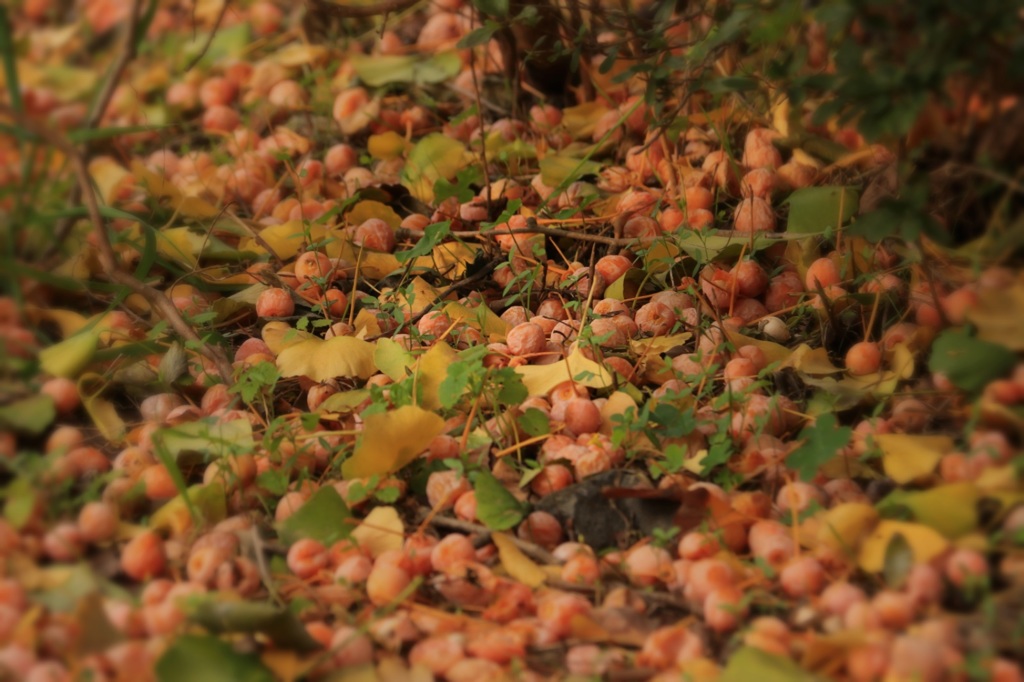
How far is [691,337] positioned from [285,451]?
0.50 metres

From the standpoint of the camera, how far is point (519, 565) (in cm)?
105

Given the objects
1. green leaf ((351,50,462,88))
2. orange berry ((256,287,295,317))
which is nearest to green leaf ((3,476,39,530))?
orange berry ((256,287,295,317))

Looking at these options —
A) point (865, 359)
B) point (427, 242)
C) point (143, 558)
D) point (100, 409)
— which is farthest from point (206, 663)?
point (865, 359)

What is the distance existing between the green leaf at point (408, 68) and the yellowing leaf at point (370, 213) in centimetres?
40

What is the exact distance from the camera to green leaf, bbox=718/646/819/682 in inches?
33.2

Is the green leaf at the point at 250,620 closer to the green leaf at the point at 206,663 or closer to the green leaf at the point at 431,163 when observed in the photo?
the green leaf at the point at 206,663

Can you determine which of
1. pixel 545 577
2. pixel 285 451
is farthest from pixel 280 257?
pixel 545 577

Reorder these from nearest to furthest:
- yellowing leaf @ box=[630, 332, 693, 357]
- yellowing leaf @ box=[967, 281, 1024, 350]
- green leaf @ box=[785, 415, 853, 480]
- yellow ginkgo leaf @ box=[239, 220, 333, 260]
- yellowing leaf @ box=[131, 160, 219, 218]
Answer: yellowing leaf @ box=[967, 281, 1024, 350] < green leaf @ box=[785, 415, 853, 480] < yellowing leaf @ box=[630, 332, 693, 357] < yellow ginkgo leaf @ box=[239, 220, 333, 260] < yellowing leaf @ box=[131, 160, 219, 218]

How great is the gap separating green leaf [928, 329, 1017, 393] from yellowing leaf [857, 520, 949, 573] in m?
0.14

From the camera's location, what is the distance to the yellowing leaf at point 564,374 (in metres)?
1.24

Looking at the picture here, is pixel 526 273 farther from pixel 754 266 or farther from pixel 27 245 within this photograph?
pixel 27 245

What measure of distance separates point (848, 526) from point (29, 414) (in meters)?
0.76

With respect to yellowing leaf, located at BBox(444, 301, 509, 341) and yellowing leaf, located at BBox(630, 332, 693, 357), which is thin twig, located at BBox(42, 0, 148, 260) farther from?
yellowing leaf, located at BBox(630, 332, 693, 357)

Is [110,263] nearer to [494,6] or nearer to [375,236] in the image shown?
[375,236]
